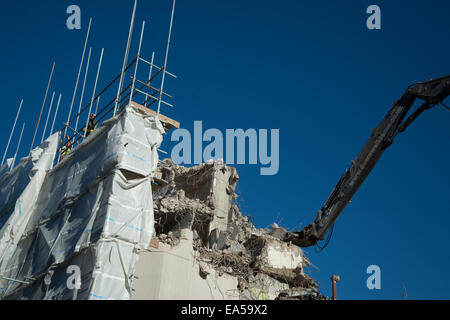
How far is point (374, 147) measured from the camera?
57.8ft

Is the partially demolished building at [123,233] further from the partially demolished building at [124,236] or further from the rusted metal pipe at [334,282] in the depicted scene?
the rusted metal pipe at [334,282]

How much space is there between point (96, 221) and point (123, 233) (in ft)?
2.51

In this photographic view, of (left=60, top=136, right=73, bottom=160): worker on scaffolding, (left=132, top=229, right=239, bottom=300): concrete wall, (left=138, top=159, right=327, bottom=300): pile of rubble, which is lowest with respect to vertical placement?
(left=132, top=229, right=239, bottom=300): concrete wall

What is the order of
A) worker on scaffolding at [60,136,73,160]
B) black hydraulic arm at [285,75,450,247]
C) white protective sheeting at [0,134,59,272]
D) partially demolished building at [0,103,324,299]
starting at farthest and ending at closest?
worker on scaffolding at [60,136,73,160] → black hydraulic arm at [285,75,450,247] → white protective sheeting at [0,134,59,272] → partially demolished building at [0,103,324,299]

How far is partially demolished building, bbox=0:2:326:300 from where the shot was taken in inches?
448

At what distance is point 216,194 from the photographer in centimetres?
2119

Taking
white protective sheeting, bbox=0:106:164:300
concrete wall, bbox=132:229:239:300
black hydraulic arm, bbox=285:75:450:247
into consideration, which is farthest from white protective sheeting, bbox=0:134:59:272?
black hydraulic arm, bbox=285:75:450:247

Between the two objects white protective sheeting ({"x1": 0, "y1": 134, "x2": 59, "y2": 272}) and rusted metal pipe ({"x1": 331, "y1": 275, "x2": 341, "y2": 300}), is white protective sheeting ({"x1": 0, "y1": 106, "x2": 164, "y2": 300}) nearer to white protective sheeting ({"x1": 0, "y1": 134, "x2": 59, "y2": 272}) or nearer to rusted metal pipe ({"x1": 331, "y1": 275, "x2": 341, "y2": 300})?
white protective sheeting ({"x1": 0, "y1": 134, "x2": 59, "y2": 272})

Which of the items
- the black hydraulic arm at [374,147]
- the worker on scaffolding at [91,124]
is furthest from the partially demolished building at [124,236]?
the black hydraulic arm at [374,147]

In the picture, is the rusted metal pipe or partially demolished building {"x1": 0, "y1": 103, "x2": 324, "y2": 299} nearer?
partially demolished building {"x1": 0, "y1": 103, "x2": 324, "y2": 299}

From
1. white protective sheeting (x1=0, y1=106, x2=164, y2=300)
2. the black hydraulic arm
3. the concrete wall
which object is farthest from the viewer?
the black hydraulic arm

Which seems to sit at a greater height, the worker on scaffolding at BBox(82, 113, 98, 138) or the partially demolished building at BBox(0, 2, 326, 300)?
the worker on scaffolding at BBox(82, 113, 98, 138)

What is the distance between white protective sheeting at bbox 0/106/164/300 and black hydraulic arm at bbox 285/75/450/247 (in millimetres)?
A: 7729

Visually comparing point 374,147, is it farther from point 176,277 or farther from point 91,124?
point 91,124
